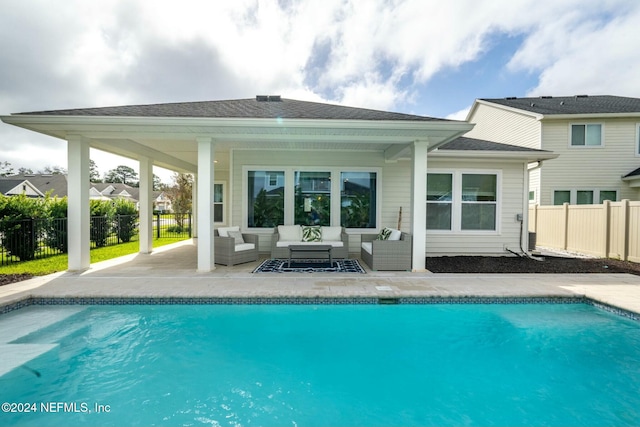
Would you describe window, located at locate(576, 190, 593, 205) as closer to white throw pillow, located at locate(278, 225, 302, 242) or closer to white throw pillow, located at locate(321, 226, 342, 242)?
white throw pillow, located at locate(321, 226, 342, 242)

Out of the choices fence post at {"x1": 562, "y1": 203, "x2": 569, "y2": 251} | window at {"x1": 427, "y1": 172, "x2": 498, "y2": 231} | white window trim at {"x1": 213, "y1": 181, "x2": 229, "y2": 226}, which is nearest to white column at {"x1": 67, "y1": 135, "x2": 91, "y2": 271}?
white window trim at {"x1": 213, "y1": 181, "x2": 229, "y2": 226}

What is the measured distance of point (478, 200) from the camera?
29.1 ft

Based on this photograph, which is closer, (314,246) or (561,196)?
(314,246)

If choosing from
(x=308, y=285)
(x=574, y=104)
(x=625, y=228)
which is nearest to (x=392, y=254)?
(x=308, y=285)

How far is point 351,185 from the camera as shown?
8.95 meters

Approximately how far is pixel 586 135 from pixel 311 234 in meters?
13.3

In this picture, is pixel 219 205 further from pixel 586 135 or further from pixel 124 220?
pixel 586 135

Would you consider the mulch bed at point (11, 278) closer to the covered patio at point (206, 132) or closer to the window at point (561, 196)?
the covered patio at point (206, 132)

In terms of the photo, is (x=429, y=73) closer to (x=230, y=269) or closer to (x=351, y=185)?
(x=351, y=185)

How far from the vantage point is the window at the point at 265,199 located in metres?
8.84

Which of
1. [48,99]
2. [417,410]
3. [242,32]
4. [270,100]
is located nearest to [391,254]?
[417,410]

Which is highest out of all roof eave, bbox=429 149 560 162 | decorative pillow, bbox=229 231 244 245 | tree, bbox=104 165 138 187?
tree, bbox=104 165 138 187

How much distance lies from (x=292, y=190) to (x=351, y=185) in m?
1.80

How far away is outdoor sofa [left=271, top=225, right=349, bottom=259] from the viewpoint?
7.75 meters
